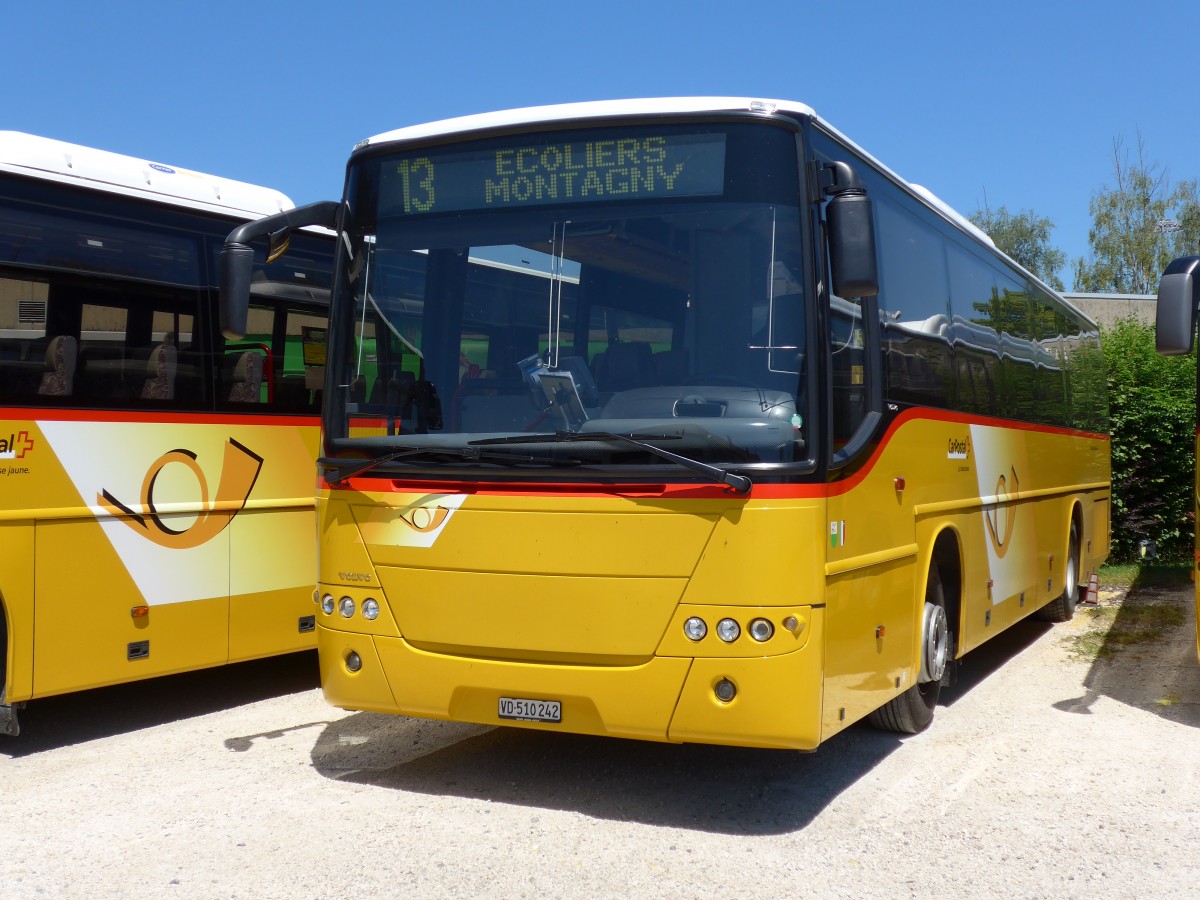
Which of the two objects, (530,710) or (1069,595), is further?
(1069,595)

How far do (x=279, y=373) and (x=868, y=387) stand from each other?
423cm

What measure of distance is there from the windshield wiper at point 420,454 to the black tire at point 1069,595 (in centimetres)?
813

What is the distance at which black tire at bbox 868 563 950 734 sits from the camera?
24.4ft

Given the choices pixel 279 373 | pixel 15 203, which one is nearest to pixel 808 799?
pixel 279 373

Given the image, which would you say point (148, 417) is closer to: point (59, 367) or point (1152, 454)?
point (59, 367)

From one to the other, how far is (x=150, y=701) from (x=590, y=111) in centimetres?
534

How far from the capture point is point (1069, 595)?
501 inches

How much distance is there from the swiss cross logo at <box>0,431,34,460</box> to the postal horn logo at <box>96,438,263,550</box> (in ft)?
1.89

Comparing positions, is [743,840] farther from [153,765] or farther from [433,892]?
[153,765]

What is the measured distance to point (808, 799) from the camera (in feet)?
20.6

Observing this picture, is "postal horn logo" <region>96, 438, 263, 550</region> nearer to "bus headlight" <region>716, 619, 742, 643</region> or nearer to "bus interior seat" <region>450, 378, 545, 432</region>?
"bus interior seat" <region>450, 378, 545, 432</region>

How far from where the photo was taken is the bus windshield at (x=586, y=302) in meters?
5.64

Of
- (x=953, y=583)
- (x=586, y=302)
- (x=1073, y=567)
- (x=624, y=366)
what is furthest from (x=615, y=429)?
(x=1073, y=567)

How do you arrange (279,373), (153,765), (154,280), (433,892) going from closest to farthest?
1. (433,892)
2. (153,765)
3. (154,280)
4. (279,373)
